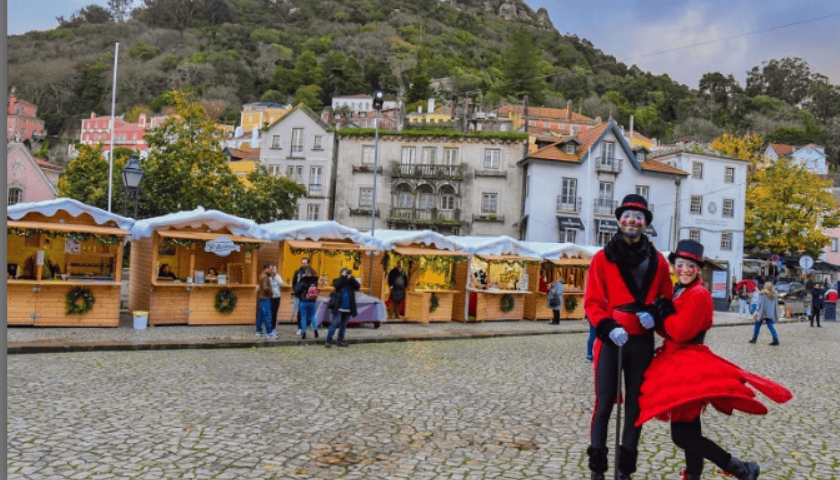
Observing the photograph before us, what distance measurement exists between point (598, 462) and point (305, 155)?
1859 inches

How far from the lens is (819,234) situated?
158ft

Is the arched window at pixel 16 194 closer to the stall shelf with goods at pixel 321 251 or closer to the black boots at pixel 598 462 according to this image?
the stall shelf with goods at pixel 321 251

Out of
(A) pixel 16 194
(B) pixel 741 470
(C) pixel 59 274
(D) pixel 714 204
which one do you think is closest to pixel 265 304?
(C) pixel 59 274

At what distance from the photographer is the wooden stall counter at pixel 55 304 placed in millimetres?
14789

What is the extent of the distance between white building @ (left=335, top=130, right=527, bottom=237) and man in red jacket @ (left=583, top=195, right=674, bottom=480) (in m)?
42.4

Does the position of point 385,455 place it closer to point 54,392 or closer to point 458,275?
point 54,392

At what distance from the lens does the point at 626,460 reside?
4.97 metres

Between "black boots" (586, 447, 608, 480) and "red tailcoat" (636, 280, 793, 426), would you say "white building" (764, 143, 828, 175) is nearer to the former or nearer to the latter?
"red tailcoat" (636, 280, 793, 426)

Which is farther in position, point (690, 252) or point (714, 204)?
point (714, 204)

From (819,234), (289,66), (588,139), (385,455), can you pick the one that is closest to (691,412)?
(385,455)

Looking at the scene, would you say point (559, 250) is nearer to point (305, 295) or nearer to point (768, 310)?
point (768, 310)

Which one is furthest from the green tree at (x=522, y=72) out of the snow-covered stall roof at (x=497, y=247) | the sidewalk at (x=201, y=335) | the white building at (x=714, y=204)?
the sidewalk at (x=201, y=335)

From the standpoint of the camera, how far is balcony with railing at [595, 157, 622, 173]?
155ft

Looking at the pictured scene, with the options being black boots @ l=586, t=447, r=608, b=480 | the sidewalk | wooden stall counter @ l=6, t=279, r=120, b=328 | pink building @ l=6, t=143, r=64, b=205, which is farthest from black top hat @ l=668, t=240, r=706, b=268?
pink building @ l=6, t=143, r=64, b=205
